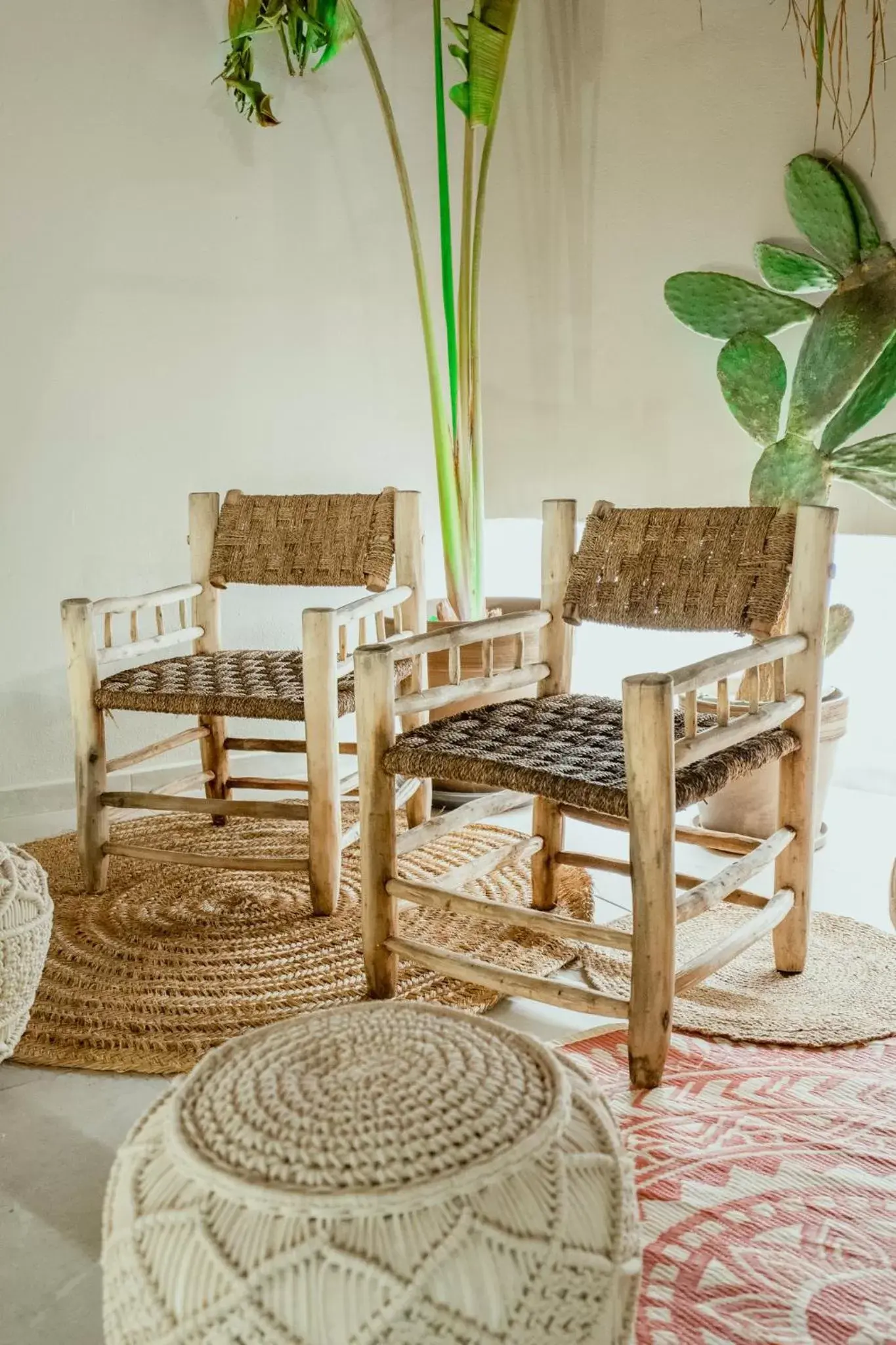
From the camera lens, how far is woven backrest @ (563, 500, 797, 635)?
1853 millimetres

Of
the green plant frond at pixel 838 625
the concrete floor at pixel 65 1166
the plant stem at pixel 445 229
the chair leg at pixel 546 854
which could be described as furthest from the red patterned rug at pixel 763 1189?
the plant stem at pixel 445 229

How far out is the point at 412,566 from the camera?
2479 millimetres

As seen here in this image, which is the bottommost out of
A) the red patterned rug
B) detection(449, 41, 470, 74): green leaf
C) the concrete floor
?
the concrete floor

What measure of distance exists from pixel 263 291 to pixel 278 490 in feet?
1.80

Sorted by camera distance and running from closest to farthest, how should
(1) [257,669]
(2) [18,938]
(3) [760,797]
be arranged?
(2) [18,938]
(1) [257,669]
(3) [760,797]

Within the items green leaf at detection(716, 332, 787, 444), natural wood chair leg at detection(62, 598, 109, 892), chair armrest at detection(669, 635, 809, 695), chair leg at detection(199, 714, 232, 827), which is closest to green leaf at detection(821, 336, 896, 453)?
green leaf at detection(716, 332, 787, 444)

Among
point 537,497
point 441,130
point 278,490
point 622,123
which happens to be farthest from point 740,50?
point 278,490

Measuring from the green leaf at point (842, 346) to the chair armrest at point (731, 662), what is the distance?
902 mm

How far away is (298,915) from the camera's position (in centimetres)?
224

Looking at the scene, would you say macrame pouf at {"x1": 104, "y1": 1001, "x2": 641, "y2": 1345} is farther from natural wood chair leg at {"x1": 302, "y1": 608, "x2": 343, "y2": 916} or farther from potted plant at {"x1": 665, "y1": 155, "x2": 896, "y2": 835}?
potted plant at {"x1": 665, "y1": 155, "x2": 896, "y2": 835}

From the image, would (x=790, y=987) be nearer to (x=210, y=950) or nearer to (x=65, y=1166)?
(x=210, y=950)

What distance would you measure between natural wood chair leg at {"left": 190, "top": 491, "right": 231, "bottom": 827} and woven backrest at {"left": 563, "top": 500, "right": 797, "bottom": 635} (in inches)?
37.1

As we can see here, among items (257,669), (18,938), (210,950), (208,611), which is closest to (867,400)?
(257,669)

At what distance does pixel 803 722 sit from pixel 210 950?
1.13m
